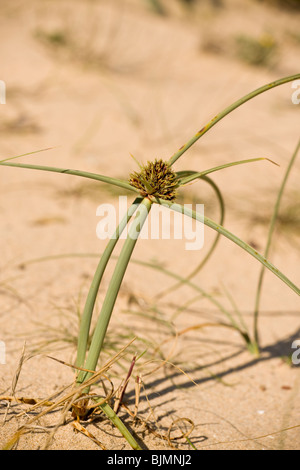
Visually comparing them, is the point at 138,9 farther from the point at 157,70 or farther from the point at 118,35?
the point at 157,70

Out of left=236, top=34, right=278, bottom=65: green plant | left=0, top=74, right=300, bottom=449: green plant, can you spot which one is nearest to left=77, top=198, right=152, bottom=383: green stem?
left=0, top=74, right=300, bottom=449: green plant

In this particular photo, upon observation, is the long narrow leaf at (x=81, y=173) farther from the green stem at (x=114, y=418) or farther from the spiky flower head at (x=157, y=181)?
the green stem at (x=114, y=418)

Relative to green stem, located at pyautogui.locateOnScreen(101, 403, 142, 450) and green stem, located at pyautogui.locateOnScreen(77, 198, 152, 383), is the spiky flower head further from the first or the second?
green stem, located at pyautogui.locateOnScreen(101, 403, 142, 450)

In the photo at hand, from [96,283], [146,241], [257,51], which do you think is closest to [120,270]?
[96,283]

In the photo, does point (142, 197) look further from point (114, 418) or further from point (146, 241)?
point (146, 241)
